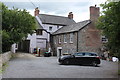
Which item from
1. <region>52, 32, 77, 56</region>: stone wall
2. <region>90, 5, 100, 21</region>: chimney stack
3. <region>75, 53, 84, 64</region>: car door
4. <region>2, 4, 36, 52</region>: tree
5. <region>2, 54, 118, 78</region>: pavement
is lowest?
<region>2, 54, 118, 78</region>: pavement

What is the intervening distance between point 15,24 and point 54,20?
20.0 metres

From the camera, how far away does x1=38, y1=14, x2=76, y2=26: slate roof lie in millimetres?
43697

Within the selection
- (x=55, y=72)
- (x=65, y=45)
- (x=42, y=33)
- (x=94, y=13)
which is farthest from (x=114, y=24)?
(x=42, y=33)

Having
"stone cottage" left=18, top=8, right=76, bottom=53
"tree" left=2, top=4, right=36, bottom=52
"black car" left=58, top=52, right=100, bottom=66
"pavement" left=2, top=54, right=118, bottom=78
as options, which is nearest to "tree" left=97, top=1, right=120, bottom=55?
"pavement" left=2, top=54, right=118, bottom=78

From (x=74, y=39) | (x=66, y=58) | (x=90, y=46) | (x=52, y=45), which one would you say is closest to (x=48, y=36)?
(x=52, y=45)

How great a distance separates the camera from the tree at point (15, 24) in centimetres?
2504

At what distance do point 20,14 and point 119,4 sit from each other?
19073mm

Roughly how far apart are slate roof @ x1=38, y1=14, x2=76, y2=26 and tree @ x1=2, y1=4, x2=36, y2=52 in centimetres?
1505

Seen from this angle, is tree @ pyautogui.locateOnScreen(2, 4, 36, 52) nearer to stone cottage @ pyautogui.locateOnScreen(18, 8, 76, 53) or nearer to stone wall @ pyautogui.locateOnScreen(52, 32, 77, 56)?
stone wall @ pyautogui.locateOnScreen(52, 32, 77, 56)

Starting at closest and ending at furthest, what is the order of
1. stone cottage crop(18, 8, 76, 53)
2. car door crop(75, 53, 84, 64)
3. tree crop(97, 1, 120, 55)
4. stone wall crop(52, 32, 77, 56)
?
tree crop(97, 1, 120, 55), car door crop(75, 53, 84, 64), stone wall crop(52, 32, 77, 56), stone cottage crop(18, 8, 76, 53)

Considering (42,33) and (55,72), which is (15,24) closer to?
(55,72)

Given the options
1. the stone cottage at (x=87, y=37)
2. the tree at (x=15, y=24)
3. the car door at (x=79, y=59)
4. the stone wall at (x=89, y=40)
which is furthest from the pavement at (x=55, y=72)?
the stone cottage at (x=87, y=37)

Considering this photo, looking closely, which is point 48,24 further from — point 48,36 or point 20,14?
point 20,14

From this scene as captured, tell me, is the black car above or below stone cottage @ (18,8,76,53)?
below
